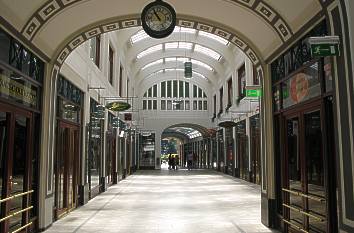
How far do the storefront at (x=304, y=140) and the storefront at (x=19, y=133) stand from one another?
4.19m

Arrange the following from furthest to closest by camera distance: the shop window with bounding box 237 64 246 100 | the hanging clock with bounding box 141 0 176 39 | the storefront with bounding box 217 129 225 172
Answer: the storefront with bounding box 217 129 225 172, the shop window with bounding box 237 64 246 100, the hanging clock with bounding box 141 0 176 39

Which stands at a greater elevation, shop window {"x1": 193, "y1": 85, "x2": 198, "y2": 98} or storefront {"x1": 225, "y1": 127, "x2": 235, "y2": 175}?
shop window {"x1": 193, "y1": 85, "x2": 198, "y2": 98}

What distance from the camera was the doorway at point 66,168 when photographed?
8.39 metres

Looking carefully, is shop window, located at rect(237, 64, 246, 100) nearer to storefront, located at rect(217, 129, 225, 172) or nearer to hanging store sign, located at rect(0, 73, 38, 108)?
storefront, located at rect(217, 129, 225, 172)

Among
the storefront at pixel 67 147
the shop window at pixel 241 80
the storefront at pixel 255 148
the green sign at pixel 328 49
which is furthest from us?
the shop window at pixel 241 80

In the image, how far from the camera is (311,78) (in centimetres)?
551

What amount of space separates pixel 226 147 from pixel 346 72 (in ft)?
69.4

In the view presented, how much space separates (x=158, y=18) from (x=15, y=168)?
3177 millimetres

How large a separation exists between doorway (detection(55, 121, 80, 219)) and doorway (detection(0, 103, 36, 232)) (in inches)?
60.8

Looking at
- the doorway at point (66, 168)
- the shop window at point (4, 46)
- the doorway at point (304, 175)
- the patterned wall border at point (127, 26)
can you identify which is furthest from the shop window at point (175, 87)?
the shop window at point (4, 46)

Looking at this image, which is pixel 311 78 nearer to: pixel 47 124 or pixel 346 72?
pixel 346 72

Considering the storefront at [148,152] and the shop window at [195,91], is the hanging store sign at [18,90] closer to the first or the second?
the storefront at [148,152]

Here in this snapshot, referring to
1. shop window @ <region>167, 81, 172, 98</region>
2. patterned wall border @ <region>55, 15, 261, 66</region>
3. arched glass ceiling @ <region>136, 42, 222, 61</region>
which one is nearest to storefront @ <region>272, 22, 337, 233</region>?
patterned wall border @ <region>55, 15, 261, 66</region>

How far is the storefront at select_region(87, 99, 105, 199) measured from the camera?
37.9 ft
